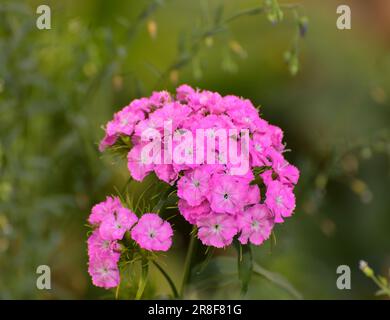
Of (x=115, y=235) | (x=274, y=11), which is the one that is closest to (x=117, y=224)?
(x=115, y=235)

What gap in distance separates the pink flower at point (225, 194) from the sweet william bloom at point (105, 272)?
18cm

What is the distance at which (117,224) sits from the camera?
991 mm

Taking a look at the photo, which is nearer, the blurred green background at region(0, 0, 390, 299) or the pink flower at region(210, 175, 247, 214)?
the pink flower at region(210, 175, 247, 214)

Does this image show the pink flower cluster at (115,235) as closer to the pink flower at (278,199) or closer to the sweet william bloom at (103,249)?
the sweet william bloom at (103,249)

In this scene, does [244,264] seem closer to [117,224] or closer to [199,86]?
[117,224]

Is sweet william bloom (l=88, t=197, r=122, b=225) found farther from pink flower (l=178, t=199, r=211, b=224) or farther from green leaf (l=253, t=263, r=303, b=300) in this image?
green leaf (l=253, t=263, r=303, b=300)

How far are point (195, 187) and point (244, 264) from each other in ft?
0.53

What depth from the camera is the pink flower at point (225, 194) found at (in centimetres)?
94

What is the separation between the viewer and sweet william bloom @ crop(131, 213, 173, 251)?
96 centimetres

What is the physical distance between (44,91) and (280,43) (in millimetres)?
732

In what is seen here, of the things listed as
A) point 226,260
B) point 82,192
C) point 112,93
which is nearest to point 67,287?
point 82,192

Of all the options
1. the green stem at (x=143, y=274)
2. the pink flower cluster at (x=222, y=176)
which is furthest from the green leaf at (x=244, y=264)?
the green stem at (x=143, y=274)

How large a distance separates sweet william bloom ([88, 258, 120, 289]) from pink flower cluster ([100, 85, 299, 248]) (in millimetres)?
135

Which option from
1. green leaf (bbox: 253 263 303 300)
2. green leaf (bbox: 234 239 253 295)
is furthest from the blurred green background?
green leaf (bbox: 234 239 253 295)
